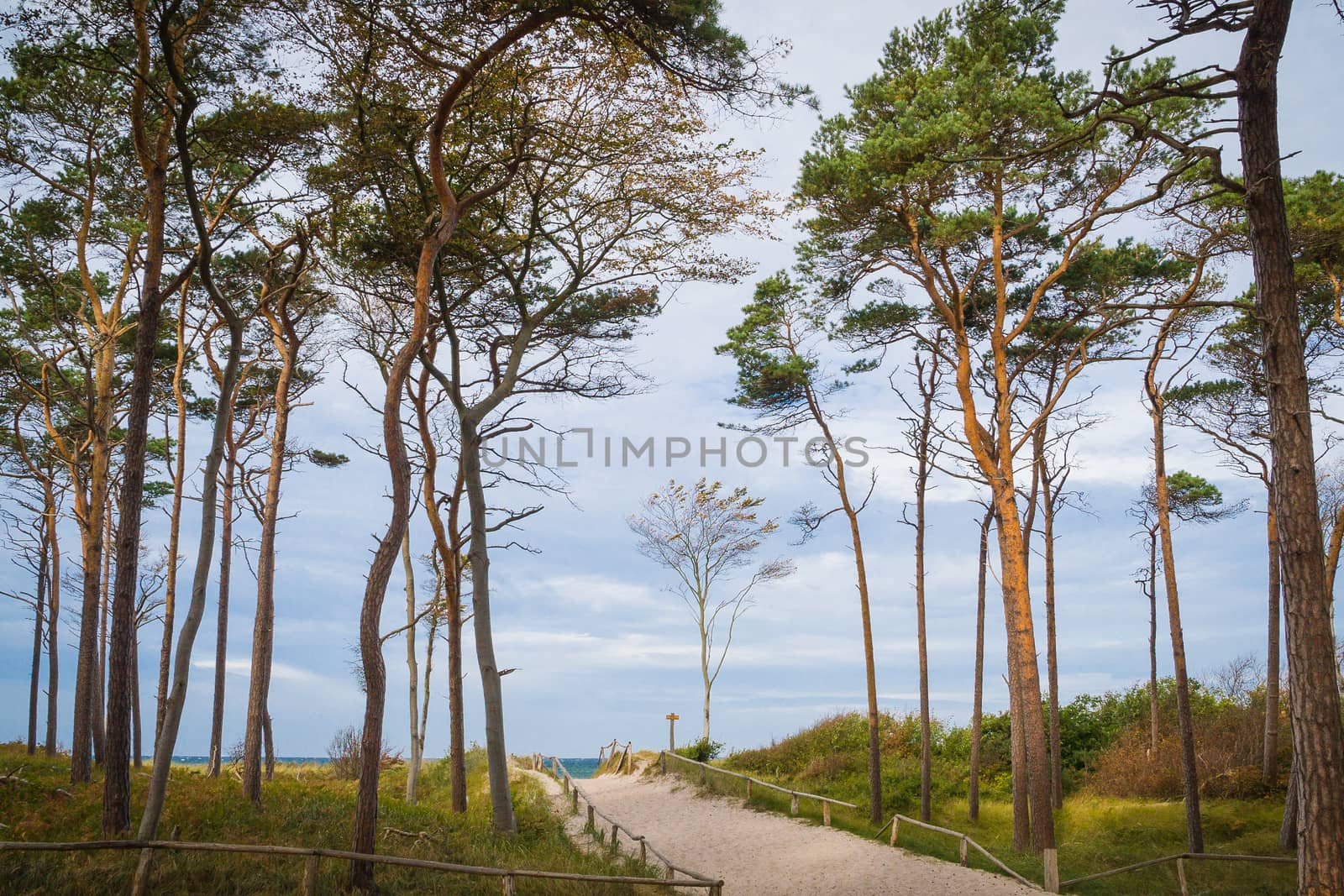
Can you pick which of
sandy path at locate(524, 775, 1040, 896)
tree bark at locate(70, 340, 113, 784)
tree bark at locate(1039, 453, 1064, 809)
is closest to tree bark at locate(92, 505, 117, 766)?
tree bark at locate(70, 340, 113, 784)

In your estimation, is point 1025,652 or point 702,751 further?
point 702,751

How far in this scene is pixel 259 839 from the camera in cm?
907

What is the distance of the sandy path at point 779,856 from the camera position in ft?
36.0

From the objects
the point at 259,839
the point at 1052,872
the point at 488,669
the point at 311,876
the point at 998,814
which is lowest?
Answer: the point at 998,814

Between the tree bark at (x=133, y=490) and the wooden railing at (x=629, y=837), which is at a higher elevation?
the tree bark at (x=133, y=490)

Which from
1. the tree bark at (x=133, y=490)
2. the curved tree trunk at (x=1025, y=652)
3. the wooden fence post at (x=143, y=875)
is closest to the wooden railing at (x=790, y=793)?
the curved tree trunk at (x=1025, y=652)

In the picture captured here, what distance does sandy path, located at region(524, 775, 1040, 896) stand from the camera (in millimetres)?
10961

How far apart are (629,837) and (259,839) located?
610cm

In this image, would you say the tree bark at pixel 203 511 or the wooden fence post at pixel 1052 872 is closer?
the tree bark at pixel 203 511

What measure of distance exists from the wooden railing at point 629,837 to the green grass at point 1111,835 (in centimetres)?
300

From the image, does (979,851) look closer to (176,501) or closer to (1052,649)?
(1052,649)

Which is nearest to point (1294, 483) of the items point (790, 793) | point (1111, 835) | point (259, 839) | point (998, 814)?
point (259, 839)

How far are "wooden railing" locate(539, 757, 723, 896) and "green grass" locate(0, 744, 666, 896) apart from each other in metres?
0.38

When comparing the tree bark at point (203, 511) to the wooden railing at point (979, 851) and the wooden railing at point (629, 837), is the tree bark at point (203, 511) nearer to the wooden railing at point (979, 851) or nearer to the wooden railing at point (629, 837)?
the wooden railing at point (629, 837)
